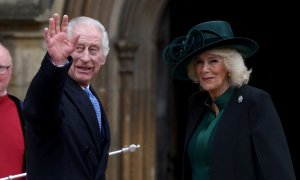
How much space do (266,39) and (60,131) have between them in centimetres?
609

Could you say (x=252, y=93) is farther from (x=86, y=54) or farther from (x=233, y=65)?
(x=86, y=54)

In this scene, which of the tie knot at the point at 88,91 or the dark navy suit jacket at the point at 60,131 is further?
the tie knot at the point at 88,91

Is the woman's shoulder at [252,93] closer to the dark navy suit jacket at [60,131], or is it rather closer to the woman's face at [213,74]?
the woman's face at [213,74]

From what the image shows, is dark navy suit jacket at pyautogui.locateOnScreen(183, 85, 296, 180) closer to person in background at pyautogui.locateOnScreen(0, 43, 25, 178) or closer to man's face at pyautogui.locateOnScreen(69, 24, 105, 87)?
man's face at pyautogui.locateOnScreen(69, 24, 105, 87)

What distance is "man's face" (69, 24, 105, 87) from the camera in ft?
13.5

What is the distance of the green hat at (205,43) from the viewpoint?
439 centimetres

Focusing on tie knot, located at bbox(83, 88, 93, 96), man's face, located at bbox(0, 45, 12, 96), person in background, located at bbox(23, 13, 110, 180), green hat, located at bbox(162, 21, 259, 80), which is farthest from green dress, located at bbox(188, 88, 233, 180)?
man's face, located at bbox(0, 45, 12, 96)

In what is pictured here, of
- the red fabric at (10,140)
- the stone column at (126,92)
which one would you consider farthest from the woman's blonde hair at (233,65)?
the stone column at (126,92)

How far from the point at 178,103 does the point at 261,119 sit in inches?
188

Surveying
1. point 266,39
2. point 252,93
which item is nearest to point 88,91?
point 252,93

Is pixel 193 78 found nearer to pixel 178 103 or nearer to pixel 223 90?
pixel 223 90

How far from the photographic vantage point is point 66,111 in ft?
13.0

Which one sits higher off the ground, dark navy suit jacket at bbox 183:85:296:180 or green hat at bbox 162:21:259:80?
green hat at bbox 162:21:259:80

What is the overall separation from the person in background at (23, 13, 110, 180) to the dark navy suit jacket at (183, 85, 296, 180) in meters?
0.48
